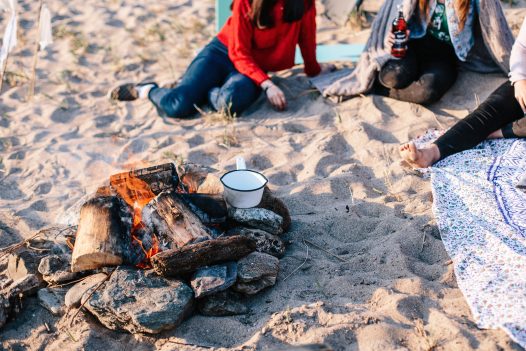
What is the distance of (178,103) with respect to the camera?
4.37 m

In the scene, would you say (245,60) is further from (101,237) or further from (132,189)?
(101,237)

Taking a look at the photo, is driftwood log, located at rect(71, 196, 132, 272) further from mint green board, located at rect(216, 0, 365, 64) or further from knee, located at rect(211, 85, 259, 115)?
mint green board, located at rect(216, 0, 365, 64)

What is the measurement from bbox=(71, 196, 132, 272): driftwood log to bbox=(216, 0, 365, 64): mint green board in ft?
8.86

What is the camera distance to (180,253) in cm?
246

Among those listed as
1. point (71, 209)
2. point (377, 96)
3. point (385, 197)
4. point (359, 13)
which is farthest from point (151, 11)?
point (385, 197)

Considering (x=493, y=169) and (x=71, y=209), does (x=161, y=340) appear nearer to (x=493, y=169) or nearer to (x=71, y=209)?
(x=71, y=209)

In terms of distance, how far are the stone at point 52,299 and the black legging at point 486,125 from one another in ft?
7.46

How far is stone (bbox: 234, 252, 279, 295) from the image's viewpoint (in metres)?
2.51

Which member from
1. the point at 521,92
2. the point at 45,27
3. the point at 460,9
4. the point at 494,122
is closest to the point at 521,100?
the point at 521,92

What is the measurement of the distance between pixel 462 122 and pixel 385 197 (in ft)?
2.49

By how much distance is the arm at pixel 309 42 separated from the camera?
174 inches

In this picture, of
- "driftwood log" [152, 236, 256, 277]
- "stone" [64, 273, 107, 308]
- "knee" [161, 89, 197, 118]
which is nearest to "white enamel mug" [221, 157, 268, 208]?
"driftwood log" [152, 236, 256, 277]

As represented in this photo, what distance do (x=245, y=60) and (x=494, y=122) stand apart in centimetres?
187

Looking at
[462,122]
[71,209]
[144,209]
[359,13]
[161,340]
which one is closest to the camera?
[161,340]
